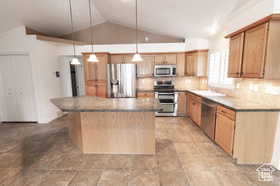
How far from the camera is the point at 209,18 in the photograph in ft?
10.8

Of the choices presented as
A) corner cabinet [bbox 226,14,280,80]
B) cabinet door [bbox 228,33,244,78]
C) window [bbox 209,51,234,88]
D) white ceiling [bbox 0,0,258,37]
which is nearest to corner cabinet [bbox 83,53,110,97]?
white ceiling [bbox 0,0,258,37]

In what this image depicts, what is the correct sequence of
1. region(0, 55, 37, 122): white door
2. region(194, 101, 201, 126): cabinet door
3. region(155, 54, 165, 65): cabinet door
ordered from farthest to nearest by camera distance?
1. region(155, 54, 165, 65): cabinet door
2. region(0, 55, 37, 122): white door
3. region(194, 101, 201, 126): cabinet door

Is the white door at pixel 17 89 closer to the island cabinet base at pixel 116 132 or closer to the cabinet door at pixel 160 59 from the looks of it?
the island cabinet base at pixel 116 132

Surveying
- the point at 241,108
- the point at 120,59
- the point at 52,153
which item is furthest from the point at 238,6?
the point at 52,153

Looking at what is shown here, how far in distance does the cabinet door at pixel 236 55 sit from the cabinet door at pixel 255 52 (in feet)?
0.33

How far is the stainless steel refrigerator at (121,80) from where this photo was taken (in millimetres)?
4750

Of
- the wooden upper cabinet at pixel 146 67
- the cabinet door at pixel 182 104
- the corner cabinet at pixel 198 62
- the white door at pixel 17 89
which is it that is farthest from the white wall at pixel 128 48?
the cabinet door at pixel 182 104

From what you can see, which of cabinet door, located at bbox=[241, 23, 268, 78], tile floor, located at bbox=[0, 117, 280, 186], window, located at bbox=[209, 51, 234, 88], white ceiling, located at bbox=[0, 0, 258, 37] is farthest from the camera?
window, located at bbox=[209, 51, 234, 88]

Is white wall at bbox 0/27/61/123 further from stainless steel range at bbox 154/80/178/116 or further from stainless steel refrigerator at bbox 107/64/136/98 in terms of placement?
stainless steel range at bbox 154/80/178/116

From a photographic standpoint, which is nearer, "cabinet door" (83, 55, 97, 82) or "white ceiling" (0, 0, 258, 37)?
"white ceiling" (0, 0, 258, 37)

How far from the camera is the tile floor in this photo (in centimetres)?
205

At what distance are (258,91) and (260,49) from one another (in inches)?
34.2

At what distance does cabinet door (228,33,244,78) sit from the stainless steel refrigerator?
276 cm

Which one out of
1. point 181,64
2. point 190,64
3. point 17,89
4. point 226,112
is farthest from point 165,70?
point 17,89
